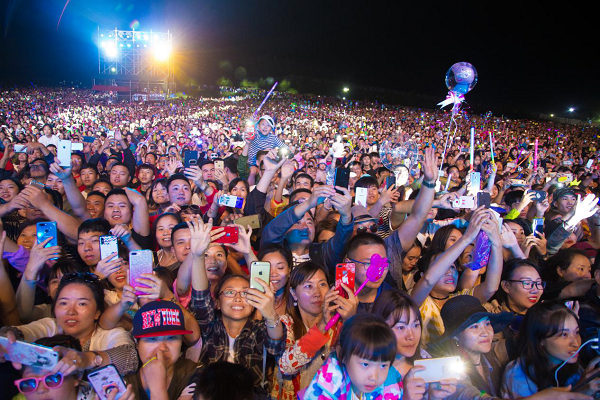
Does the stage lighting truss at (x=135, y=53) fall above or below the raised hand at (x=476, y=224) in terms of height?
above

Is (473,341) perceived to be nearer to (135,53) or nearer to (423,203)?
(423,203)

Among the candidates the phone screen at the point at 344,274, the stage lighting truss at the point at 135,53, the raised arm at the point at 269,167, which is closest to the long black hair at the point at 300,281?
the phone screen at the point at 344,274

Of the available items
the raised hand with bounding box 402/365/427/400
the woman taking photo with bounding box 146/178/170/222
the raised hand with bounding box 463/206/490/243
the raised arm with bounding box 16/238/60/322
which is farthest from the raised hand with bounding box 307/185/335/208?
the woman taking photo with bounding box 146/178/170/222

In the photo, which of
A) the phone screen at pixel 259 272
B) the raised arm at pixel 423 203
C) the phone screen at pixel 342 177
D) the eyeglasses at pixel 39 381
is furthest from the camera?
the phone screen at pixel 342 177

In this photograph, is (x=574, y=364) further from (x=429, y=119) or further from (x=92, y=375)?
Result: (x=429, y=119)

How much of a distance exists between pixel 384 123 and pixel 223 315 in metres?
22.5

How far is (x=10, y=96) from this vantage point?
29781mm

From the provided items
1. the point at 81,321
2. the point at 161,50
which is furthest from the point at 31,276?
the point at 161,50

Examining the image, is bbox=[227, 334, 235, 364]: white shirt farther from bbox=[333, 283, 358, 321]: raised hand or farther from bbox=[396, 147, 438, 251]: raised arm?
bbox=[396, 147, 438, 251]: raised arm

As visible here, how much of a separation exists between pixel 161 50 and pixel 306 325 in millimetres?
44804

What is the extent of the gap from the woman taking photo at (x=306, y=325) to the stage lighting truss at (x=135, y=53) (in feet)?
145

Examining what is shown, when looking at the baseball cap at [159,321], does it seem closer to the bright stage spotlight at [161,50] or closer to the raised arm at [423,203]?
the raised arm at [423,203]

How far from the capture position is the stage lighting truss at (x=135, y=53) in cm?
4009

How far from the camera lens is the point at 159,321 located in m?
1.99
